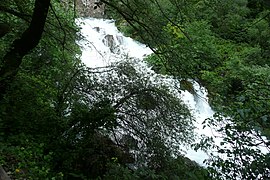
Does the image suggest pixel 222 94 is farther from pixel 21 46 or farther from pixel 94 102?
pixel 21 46

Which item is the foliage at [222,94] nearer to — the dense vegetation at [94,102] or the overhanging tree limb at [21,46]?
the dense vegetation at [94,102]

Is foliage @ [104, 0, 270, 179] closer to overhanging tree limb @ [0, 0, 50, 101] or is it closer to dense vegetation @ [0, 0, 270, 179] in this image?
dense vegetation @ [0, 0, 270, 179]

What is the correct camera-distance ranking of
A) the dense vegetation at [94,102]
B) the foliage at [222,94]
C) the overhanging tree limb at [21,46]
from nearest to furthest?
the foliage at [222,94], the overhanging tree limb at [21,46], the dense vegetation at [94,102]

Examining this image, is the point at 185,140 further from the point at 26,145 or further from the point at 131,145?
the point at 26,145

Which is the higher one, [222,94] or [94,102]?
[222,94]

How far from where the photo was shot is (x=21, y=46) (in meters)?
4.49

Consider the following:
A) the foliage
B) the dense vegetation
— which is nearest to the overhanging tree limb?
the dense vegetation

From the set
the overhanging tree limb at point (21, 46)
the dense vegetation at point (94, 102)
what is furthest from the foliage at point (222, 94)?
the overhanging tree limb at point (21, 46)

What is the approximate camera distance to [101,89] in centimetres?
542

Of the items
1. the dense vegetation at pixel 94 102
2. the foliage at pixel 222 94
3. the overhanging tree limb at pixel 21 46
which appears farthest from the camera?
the dense vegetation at pixel 94 102

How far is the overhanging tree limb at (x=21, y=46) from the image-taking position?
417 centimetres

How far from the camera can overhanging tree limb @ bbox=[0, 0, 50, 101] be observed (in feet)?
13.7

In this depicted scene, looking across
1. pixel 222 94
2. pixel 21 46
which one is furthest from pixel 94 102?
pixel 222 94

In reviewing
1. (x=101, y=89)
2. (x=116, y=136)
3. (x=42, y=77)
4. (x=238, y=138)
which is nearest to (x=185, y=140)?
(x=116, y=136)
